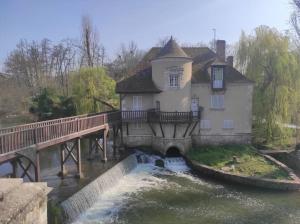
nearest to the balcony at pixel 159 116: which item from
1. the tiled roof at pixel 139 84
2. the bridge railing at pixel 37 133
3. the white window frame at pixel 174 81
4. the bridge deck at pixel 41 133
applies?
the tiled roof at pixel 139 84

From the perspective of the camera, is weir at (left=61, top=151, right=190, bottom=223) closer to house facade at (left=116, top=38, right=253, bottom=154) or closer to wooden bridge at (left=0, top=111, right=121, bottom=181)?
house facade at (left=116, top=38, right=253, bottom=154)

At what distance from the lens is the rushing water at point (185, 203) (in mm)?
13359

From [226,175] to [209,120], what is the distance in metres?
6.65

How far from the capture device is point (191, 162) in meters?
21.6

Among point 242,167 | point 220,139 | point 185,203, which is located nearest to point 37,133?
point 185,203

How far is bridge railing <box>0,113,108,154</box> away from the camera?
1208 cm

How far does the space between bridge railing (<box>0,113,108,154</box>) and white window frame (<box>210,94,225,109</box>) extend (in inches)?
388

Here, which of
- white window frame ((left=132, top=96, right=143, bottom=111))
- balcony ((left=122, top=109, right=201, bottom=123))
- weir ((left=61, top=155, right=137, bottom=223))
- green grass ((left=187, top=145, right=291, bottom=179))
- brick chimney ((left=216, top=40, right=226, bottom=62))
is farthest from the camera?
brick chimney ((left=216, top=40, right=226, bottom=62))

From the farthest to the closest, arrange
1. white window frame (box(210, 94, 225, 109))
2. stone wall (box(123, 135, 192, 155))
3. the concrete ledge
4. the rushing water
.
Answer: white window frame (box(210, 94, 225, 109))
stone wall (box(123, 135, 192, 155))
the concrete ledge
the rushing water

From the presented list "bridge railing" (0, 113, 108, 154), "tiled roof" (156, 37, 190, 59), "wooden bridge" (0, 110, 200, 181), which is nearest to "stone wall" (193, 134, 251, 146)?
"wooden bridge" (0, 110, 200, 181)

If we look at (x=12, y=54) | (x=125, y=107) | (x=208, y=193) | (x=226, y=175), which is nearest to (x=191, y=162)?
(x=226, y=175)

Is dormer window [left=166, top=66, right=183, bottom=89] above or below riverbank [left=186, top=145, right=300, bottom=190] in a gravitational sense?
above

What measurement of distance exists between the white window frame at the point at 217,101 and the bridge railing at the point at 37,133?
986 centimetres

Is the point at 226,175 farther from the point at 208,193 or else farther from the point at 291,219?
the point at 291,219
